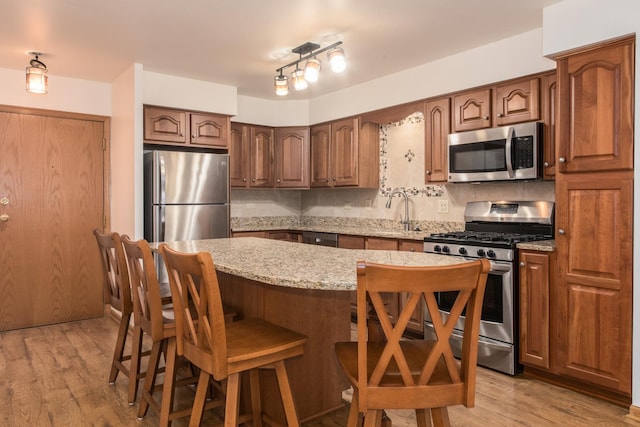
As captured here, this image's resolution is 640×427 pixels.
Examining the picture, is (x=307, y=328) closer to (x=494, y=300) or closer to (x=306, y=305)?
(x=306, y=305)

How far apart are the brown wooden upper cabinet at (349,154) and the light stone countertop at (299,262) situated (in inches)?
85.9

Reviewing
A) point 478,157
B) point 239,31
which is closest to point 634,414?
point 478,157

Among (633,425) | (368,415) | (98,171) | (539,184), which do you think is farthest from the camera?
(98,171)

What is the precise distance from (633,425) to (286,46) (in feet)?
11.1

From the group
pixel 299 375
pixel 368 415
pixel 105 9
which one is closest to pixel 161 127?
pixel 105 9

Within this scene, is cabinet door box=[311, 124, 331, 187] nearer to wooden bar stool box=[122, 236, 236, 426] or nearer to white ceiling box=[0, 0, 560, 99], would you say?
white ceiling box=[0, 0, 560, 99]

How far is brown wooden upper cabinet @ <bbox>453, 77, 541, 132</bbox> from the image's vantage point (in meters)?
3.29

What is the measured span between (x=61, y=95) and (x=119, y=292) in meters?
2.75

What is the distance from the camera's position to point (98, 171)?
4719 millimetres

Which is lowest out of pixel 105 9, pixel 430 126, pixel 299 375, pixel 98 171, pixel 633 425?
pixel 633 425

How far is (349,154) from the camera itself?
4.84 metres

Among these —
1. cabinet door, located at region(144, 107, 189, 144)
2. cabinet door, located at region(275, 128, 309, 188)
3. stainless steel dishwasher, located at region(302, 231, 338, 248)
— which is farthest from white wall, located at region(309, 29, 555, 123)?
cabinet door, located at region(144, 107, 189, 144)

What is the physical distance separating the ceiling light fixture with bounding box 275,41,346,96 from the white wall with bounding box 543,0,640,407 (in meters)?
1.33

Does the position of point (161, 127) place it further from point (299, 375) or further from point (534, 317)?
point (534, 317)
